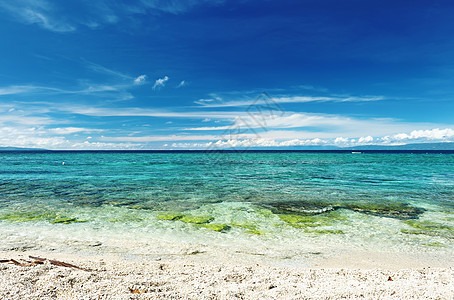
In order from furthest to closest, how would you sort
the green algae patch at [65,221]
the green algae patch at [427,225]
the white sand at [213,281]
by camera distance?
the green algae patch at [65,221] < the green algae patch at [427,225] < the white sand at [213,281]

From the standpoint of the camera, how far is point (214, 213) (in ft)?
45.2

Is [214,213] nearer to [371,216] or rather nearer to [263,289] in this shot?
[371,216]

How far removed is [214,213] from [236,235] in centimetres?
362

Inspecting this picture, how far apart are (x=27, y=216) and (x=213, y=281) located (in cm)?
1110

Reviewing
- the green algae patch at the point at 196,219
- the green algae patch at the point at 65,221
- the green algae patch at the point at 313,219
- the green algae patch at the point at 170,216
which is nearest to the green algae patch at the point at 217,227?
the green algae patch at the point at 196,219

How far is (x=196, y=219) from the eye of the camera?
41.2 ft

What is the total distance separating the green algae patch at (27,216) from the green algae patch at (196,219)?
589 centimetres

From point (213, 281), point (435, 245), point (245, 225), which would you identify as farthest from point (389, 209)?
point (213, 281)

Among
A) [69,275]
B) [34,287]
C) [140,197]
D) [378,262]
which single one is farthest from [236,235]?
[140,197]

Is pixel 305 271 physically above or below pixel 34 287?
below

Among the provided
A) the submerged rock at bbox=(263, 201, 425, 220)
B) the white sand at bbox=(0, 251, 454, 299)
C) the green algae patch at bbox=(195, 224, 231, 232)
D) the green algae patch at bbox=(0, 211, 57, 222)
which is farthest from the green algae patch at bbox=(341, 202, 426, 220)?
the green algae patch at bbox=(0, 211, 57, 222)

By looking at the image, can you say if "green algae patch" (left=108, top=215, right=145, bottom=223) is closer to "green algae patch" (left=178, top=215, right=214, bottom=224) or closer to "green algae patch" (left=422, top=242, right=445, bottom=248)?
"green algae patch" (left=178, top=215, right=214, bottom=224)

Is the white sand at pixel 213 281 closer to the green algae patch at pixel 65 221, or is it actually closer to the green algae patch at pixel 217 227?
the green algae patch at pixel 217 227

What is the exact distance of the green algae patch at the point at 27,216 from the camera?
12008 millimetres
